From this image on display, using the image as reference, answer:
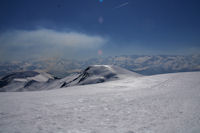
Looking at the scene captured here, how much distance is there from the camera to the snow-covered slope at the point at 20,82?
337 feet

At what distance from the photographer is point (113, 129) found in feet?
10.3

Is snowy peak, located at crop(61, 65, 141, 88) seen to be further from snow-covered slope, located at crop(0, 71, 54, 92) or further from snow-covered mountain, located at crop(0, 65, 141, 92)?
snow-covered slope, located at crop(0, 71, 54, 92)

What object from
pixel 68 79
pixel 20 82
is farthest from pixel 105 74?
pixel 20 82

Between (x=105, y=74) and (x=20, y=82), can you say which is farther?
(x=20, y=82)

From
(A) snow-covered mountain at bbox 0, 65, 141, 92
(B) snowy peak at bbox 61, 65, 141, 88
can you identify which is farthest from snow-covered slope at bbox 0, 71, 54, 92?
(B) snowy peak at bbox 61, 65, 141, 88

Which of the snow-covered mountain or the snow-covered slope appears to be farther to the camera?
the snow-covered slope

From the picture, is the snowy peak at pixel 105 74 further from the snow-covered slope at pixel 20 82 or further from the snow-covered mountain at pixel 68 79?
the snow-covered slope at pixel 20 82

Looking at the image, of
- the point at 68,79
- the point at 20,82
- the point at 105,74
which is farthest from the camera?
the point at 20,82

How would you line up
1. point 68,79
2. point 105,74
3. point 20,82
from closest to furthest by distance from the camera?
point 105,74
point 68,79
point 20,82

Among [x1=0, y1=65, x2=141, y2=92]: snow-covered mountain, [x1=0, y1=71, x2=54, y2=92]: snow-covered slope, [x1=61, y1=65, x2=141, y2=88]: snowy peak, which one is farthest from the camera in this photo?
[x1=0, y1=71, x2=54, y2=92]: snow-covered slope

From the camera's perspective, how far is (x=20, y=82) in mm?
120812

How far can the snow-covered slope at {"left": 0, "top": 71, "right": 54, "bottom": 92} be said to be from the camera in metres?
103

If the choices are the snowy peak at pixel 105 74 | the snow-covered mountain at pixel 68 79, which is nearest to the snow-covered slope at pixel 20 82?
the snow-covered mountain at pixel 68 79

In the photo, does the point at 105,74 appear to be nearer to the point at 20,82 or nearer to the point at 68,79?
the point at 68,79
